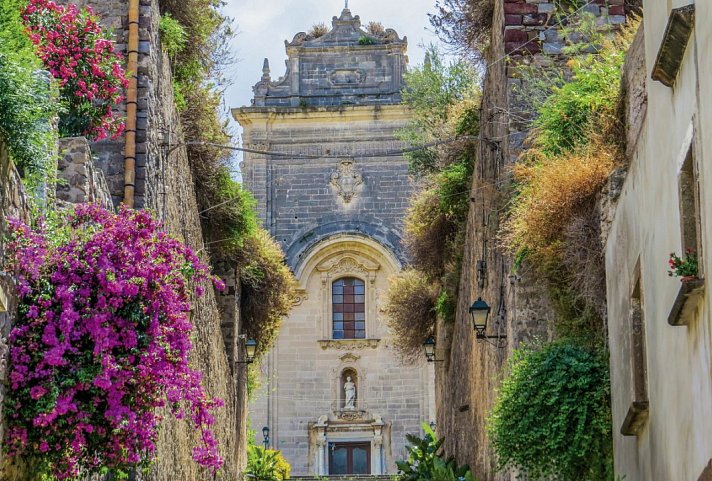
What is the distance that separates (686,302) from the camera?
8.18 meters

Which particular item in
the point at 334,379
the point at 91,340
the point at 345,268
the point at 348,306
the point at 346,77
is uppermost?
the point at 346,77

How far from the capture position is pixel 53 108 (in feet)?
36.4

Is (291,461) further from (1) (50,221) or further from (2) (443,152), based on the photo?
(1) (50,221)

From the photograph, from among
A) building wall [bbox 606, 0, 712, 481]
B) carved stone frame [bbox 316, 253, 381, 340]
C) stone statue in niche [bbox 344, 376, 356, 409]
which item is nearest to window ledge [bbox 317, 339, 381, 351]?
carved stone frame [bbox 316, 253, 381, 340]

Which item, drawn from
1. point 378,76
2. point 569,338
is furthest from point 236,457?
point 378,76

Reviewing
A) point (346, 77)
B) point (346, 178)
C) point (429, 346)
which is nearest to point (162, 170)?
point (429, 346)

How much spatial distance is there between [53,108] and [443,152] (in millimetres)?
11350

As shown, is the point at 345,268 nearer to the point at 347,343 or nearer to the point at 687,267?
the point at 347,343

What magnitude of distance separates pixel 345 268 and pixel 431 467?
679 inches

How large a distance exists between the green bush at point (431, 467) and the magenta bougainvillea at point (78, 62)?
6.48m

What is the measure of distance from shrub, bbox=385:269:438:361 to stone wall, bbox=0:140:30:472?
16.8m

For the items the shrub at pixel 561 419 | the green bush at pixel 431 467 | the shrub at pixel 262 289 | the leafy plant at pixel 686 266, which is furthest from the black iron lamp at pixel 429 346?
the leafy plant at pixel 686 266

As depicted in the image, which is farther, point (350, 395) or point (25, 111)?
point (350, 395)

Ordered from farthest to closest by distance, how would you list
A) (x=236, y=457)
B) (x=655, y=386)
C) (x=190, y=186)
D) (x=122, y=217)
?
(x=236, y=457) < (x=190, y=186) < (x=122, y=217) < (x=655, y=386)
